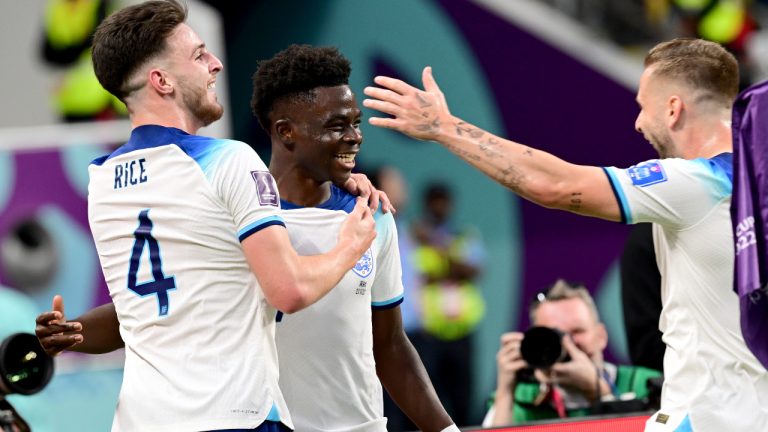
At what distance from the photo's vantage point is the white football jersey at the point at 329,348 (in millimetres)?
3492

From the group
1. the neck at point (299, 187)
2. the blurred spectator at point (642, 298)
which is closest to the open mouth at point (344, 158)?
the neck at point (299, 187)

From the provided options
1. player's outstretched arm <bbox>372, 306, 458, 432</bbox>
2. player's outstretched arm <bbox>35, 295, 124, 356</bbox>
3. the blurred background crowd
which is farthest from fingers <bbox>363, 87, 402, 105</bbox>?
the blurred background crowd

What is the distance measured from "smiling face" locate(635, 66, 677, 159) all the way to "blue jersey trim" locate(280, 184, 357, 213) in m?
0.89

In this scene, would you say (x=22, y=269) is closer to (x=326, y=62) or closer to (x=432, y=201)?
(x=432, y=201)

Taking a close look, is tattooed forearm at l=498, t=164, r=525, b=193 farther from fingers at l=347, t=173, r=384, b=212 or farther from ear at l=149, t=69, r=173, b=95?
ear at l=149, t=69, r=173, b=95

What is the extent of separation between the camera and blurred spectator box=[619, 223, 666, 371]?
492 centimetres

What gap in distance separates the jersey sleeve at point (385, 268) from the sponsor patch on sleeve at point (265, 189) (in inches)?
31.2

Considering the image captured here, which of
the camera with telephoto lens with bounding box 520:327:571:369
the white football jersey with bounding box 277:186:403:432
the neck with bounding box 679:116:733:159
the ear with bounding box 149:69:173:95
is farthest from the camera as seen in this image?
the camera with telephoto lens with bounding box 520:327:571:369

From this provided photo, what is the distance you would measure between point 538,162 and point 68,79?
232 inches

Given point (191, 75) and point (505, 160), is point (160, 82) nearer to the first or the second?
point (191, 75)

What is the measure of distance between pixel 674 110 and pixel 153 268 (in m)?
1.53

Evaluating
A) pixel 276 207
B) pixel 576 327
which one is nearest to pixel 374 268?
Answer: pixel 276 207

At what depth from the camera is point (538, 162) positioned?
3.21m

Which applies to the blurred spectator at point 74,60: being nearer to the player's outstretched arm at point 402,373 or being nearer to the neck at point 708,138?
the player's outstretched arm at point 402,373
